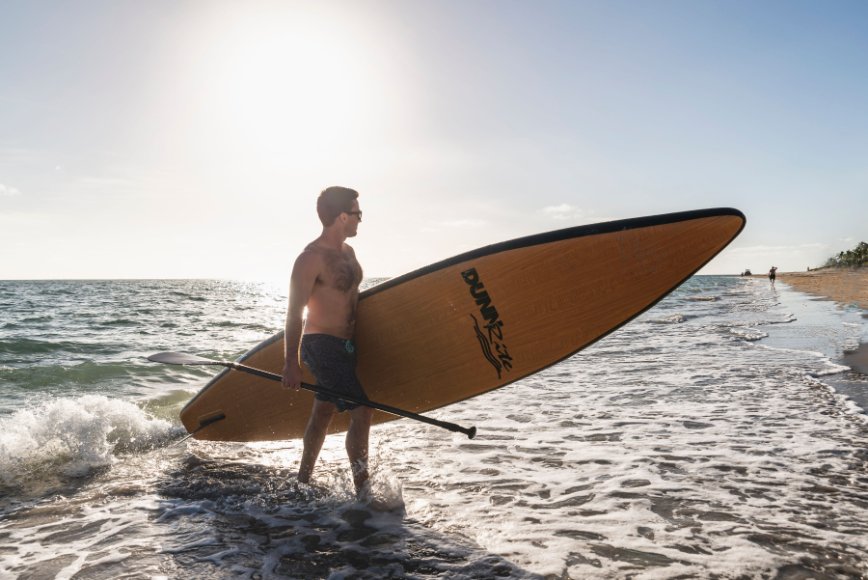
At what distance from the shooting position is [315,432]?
371 centimetres

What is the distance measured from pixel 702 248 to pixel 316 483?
316 centimetres

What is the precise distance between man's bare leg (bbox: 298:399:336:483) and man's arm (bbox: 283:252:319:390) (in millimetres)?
338

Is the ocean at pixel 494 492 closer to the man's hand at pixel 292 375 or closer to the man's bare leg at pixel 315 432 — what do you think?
the man's bare leg at pixel 315 432

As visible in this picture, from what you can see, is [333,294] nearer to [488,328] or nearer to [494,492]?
[488,328]

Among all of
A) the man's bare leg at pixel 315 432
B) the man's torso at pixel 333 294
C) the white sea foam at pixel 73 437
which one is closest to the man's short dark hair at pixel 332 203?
the man's torso at pixel 333 294

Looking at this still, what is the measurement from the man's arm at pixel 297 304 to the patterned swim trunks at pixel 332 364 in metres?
0.17

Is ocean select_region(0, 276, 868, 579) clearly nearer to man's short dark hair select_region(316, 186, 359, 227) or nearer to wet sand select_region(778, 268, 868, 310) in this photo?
man's short dark hair select_region(316, 186, 359, 227)

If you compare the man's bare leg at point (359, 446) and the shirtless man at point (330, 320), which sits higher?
the shirtless man at point (330, 320)

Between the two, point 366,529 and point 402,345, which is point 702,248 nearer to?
point 402,345

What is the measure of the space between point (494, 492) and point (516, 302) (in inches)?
52.3

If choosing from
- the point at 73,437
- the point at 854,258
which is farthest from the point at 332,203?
the point at 854,258

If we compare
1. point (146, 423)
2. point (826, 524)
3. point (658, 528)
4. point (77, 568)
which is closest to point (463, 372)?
point (658, 528)

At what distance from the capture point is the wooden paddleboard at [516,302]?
13.0 ft

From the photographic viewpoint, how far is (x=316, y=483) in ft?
12.8
